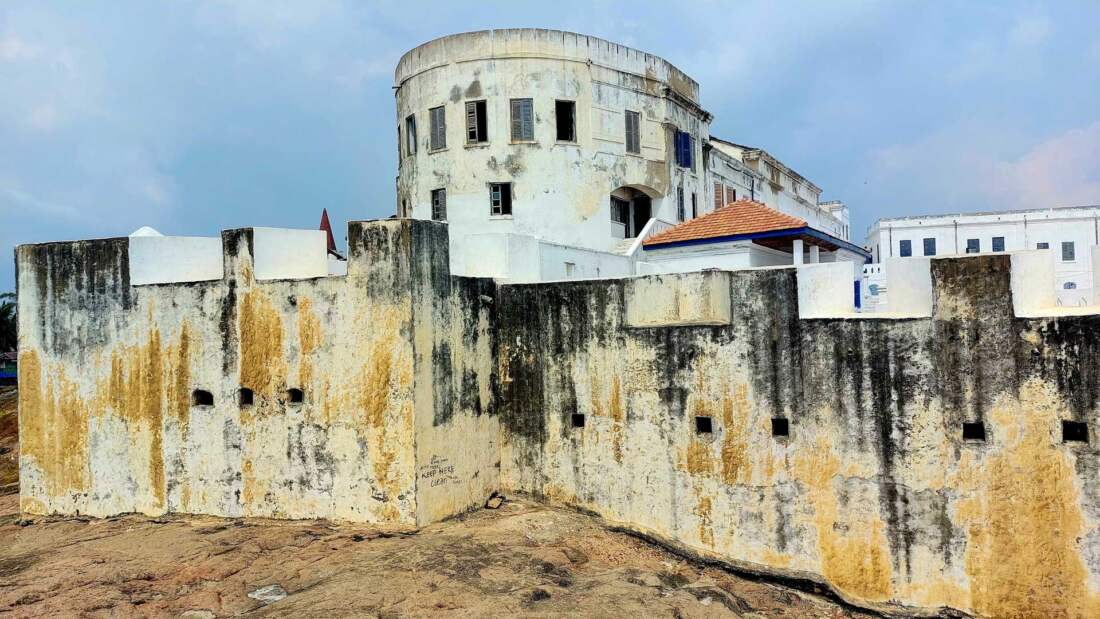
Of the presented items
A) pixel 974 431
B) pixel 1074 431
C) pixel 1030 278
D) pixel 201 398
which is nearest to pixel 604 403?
pixel 974 431

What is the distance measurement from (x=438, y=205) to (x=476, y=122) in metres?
2.31

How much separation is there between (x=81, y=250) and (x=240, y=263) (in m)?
3.10

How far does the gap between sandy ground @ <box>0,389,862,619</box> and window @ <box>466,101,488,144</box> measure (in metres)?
10.4

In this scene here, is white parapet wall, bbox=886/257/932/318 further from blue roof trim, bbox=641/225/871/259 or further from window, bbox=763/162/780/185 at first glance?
window, bbox=763/162/780/185

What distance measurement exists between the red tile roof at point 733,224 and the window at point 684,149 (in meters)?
3.70

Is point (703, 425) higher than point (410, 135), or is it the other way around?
point (410, 135)

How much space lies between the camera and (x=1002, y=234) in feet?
132

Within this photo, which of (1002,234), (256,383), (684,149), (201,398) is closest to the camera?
(256,383)

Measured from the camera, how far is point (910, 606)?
31.5ft

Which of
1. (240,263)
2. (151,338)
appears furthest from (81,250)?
(240,263)

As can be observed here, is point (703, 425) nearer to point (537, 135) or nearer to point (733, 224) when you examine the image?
point (733, 224)

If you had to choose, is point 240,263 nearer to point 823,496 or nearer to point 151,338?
point 151,338

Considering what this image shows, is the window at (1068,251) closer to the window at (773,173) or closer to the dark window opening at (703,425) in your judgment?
the window at (773,173)

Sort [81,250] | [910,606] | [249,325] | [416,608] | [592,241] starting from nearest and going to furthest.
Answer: [416,608]
[910,606]
[249,325]
[81,250]
[592,241]
